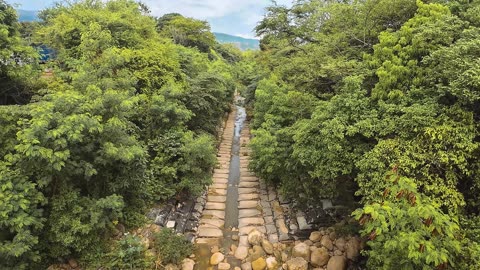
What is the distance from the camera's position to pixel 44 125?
5.52 metres

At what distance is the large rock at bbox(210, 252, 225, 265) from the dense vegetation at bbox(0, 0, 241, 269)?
187 centimetres

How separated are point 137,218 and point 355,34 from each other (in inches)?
363

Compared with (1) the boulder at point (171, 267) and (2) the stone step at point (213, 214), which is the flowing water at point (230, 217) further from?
(1) the boulder at point (171, 267)

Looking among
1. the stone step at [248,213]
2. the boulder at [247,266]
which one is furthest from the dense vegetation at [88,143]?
the boulder at [247,266]

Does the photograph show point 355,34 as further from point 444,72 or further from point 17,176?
point 17,176

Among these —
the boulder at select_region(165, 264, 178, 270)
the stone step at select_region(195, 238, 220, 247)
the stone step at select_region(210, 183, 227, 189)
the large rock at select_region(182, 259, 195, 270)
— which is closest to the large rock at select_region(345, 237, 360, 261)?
the stone step at select_region(195, 238, 220, 247)

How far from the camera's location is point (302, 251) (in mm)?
7895

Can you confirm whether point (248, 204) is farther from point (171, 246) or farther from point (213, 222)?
point (171, 246)

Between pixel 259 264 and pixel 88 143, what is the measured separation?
5.15 meters

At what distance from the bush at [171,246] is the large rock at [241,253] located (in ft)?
4.18

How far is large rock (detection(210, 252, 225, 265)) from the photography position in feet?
25.7

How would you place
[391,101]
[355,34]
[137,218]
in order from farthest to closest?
[355,34], [137,218], [391,101]

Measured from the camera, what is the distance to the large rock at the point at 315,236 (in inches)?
326

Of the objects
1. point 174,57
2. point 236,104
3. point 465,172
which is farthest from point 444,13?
point 236,104
